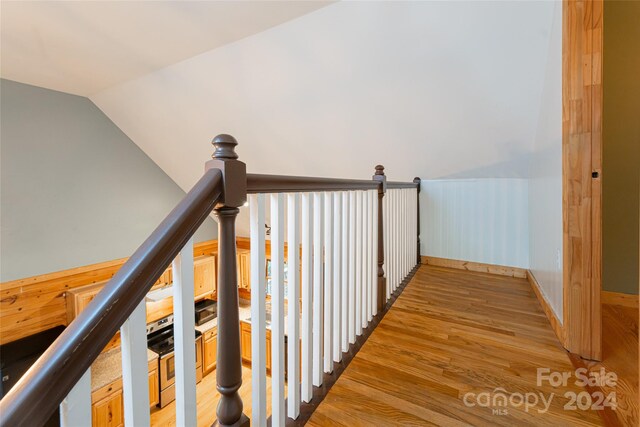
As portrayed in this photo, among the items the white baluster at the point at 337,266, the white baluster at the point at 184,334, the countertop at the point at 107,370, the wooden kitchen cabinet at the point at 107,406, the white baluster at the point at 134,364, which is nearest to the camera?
the white baluster at the point at 134,364

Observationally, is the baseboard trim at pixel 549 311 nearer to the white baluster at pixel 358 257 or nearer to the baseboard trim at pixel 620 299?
the baseboard trim at pixel 620 299

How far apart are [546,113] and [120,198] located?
16.9ft

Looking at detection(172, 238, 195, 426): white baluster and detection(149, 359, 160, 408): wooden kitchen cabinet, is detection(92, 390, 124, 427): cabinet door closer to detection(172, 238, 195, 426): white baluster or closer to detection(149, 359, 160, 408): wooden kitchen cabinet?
detection(149, 359, 160, 408): wooden kitchen cabinet

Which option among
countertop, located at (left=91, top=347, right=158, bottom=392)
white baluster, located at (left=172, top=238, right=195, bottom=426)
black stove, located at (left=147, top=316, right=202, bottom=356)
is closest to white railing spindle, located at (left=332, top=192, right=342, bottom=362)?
white baluster, located at (left=172, top=238, right=195, bottom=426)

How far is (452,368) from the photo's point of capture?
1447 mm

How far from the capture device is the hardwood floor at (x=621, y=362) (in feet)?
3.72

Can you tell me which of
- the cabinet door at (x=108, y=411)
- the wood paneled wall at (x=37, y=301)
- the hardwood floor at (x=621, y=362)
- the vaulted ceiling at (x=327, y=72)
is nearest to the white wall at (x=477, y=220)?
the vaulted ceiling at (x=327, y=72)

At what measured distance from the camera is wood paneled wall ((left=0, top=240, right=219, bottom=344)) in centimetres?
320

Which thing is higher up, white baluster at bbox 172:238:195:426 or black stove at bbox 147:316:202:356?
white baluster at bbox 172:238:195:426

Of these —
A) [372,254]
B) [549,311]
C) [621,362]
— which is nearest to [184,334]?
[372,254]

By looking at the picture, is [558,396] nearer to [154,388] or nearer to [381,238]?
[381,238]

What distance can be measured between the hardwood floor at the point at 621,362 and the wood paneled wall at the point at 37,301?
506 centimetres

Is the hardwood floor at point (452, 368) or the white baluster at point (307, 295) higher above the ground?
the white baluster at point (307, 295)

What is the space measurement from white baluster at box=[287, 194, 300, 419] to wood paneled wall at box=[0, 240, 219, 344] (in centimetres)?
393
